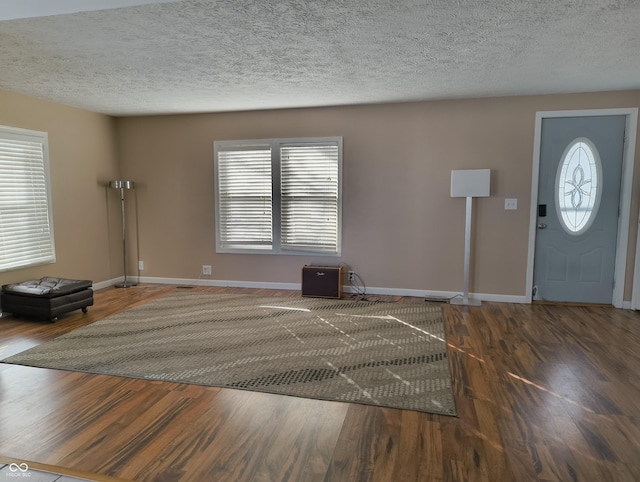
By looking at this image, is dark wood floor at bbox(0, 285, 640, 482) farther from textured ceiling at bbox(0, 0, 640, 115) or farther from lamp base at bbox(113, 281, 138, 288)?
lamp base at bbox(113, 281, 138, 288)

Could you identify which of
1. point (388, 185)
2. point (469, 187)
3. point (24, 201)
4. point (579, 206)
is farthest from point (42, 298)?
point (579, 206)

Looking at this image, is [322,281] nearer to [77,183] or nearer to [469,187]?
[469,187]

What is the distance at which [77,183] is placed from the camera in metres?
5.33

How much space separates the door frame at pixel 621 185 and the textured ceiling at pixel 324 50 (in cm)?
29

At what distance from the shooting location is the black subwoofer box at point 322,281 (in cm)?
518

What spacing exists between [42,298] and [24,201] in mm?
1298

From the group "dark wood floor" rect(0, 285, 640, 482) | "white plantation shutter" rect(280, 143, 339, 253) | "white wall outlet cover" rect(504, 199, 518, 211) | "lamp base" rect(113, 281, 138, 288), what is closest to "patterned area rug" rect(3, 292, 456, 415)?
"dark wood floor" rect(0, 285, 640, 482)

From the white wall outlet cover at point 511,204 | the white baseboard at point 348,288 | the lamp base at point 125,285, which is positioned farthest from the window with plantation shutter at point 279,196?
the white wall outlet cover at point 511,204

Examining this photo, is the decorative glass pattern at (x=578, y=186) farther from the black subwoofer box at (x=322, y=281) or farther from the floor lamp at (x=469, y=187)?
the black subwoofer box at (x=322, y=281)

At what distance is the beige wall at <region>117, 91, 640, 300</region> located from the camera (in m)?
4.86

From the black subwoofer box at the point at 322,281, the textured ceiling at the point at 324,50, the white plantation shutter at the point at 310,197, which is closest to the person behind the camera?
the textured ceiling at the point at 324,50

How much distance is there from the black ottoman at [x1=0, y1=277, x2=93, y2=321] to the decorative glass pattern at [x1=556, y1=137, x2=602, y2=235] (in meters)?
5.69

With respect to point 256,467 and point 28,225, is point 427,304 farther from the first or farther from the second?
point 28,225

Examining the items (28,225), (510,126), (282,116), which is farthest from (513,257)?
(28,225)
